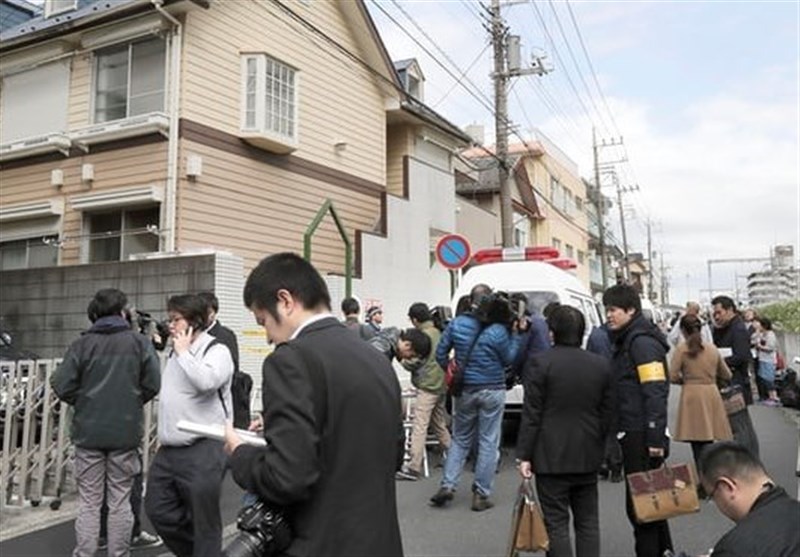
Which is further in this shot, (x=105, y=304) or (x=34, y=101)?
(x=34, y=101)

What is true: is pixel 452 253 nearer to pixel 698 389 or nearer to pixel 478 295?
pixel 478 295

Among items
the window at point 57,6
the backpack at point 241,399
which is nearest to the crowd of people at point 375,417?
the backpack at point 241,399

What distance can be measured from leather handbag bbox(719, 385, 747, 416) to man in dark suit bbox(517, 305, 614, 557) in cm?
260

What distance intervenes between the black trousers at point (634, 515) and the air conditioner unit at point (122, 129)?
31.7 feet

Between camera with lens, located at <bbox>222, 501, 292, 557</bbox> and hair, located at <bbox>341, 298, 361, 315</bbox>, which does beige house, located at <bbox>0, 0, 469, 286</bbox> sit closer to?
hair, located at <bbox>341, 298, 361, 315</bbox>

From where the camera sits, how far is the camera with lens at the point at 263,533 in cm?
211

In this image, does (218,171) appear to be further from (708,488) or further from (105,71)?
(708,488)

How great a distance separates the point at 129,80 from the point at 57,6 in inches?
138

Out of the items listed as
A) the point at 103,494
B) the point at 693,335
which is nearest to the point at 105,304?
the point at 103,494

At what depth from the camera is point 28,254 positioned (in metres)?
13.6

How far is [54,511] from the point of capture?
20.0 ft

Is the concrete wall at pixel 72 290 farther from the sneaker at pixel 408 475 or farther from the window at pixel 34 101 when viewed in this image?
the sneaker at pixel 408 475

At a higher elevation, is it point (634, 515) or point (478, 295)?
point (478, 295)

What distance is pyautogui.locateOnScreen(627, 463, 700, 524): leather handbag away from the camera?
3951mm
